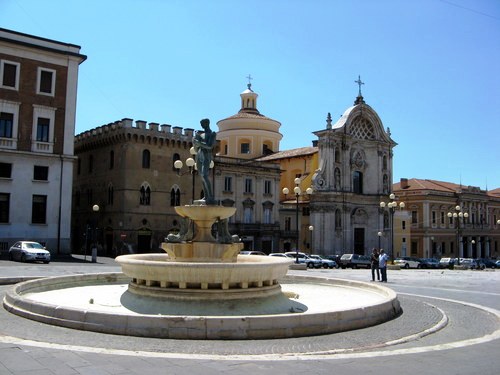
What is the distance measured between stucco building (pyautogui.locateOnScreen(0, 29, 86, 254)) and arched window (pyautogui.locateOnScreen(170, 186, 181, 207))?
11748 millimetres

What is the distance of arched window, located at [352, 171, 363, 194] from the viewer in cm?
6476

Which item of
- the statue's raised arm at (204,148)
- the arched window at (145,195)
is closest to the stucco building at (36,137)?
the arched window at (145,195)

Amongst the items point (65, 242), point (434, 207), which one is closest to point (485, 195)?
point (434, 207)

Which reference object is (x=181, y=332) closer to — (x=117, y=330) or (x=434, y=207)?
(x=117, y=330)

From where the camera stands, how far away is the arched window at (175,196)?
50.2m

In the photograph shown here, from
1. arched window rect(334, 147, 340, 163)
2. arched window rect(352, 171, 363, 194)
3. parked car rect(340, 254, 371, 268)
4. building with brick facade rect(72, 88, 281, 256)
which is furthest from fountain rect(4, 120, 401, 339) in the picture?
arched window rect(352, 171, 363, 194)

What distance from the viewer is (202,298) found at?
11.5m

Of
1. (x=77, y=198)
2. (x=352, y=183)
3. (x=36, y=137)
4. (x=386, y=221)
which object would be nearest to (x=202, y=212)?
(x=36, y=137)

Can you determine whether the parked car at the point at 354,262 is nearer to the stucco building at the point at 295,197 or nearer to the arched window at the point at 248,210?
the stucco building at the point at 295,197

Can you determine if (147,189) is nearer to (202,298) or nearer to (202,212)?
(202,212)

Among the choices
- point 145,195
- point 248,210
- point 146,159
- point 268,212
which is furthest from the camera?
point 268,212

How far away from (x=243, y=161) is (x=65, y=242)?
21598 millimetres

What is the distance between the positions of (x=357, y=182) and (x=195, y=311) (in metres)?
56.2

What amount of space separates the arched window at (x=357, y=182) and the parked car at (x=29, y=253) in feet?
136
